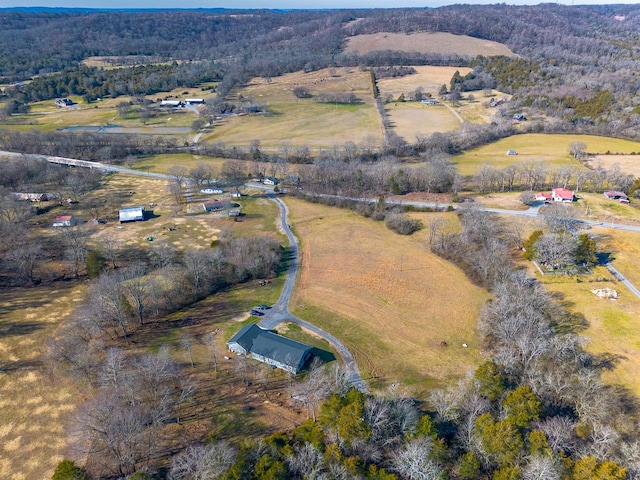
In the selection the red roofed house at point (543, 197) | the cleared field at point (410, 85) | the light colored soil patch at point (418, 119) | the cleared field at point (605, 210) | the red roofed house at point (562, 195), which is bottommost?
the cleared field at point (605, 210)

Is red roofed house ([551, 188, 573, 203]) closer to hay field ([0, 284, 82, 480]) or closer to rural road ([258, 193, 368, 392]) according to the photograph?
rural road ([258, 193, 368, 392])

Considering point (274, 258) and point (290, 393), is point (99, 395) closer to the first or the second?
point (290, 393)

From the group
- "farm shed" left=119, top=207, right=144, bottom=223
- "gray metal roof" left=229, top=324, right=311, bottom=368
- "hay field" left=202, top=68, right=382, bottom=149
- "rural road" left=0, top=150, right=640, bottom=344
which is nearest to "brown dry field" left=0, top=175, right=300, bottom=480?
"gray metal roof" left=229, top=324, right=311, bottom=368

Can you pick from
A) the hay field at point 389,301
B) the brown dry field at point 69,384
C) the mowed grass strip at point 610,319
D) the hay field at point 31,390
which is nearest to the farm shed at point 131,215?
the brown dry field at point 69,384

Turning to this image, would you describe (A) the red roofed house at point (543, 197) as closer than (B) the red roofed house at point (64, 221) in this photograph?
No

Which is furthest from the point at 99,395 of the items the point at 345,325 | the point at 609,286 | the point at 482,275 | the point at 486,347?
the point at 609,286

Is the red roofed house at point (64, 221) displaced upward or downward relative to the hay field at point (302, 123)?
downward

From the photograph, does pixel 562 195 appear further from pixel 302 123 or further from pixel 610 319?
pixel 302 123

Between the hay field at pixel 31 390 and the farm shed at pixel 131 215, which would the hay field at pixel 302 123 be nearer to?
the farm shed at pixel 131 215

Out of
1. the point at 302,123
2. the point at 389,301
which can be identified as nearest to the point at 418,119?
the point at 302,123
